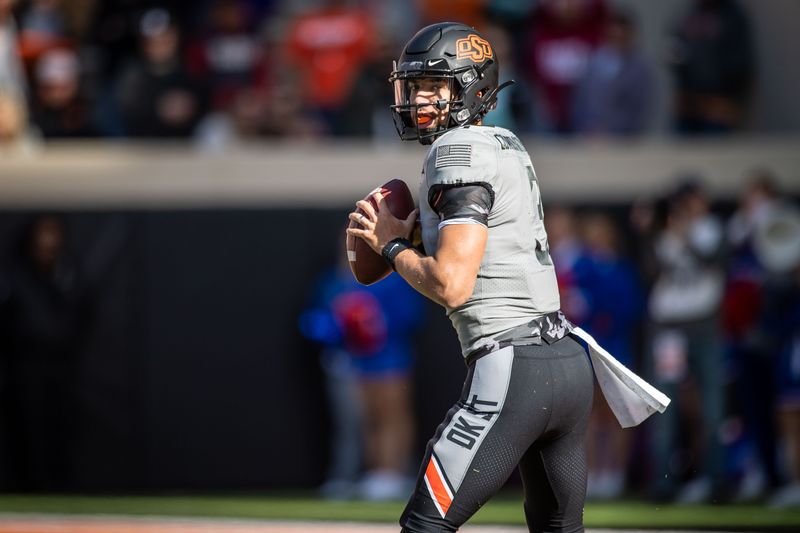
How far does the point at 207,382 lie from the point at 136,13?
3661 mm

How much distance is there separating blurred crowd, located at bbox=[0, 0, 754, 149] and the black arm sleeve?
684 centimetres

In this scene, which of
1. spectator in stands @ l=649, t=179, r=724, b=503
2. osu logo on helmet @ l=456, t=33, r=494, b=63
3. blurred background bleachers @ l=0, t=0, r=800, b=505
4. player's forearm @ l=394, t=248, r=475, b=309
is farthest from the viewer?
blurred background bleachers @ l=0, t=0, r=800, b=505

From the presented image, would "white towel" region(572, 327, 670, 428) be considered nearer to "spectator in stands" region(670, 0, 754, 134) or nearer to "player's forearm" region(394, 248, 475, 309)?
"player's forearm" region(394, 248, 475, 309)

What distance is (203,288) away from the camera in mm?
10641

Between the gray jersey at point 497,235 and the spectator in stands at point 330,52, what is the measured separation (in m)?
7.40

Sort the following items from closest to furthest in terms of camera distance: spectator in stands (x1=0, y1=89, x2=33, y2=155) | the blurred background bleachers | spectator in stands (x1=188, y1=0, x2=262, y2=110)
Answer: the blurred background bleachers → spectator in stands (x1=0, y1=89, x2=33, y2=155) → spectator in stands (x1=188, y1=0, x2=262, y2=110)

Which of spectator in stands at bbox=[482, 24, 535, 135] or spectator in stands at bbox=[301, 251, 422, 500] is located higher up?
spectator in stands at bbox=[482, 24, 535, 135]

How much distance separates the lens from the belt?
4.10 m

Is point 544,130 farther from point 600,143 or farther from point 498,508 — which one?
point 498,508

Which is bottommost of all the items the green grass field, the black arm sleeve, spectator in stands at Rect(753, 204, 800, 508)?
the green grass field

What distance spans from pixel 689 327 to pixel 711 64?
323cm

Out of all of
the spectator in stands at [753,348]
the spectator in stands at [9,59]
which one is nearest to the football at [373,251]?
the spectator in stands at [753,348]

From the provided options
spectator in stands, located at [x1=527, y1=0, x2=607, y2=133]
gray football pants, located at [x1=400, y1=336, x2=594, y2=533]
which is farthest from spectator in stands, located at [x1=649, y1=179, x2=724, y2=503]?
gray football pants, located at [x1=400, y1=336, x2=594, y2=533]

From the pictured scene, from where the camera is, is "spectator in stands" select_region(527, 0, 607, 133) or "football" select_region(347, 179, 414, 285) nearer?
"football" select_region(347, 179, 414, 285)
